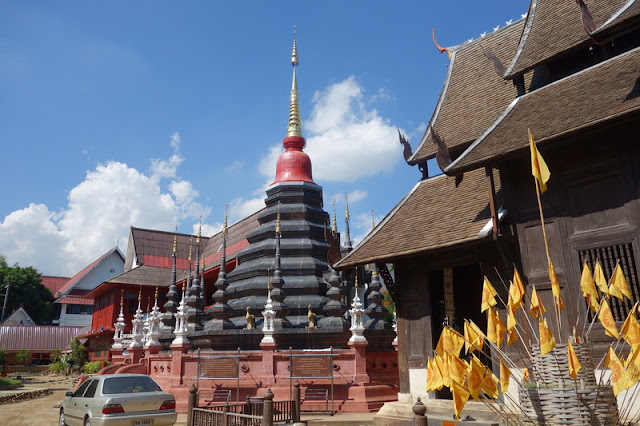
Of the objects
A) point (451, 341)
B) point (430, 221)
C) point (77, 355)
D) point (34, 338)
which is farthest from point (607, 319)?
point (34, 338)

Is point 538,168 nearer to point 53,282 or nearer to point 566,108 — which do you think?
point 566,108

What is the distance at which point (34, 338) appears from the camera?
1795 inches

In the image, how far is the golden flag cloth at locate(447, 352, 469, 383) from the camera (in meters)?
4.33

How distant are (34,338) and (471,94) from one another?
150 feet

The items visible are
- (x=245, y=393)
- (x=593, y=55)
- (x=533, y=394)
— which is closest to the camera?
(x=533, y=394)

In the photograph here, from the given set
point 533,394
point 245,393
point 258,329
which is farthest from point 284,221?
point 533,394

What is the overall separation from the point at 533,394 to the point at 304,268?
1604cm

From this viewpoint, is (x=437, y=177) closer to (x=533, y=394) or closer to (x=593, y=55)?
(x=593, y=55)

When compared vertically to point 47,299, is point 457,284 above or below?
below

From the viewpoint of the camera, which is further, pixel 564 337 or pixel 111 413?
pixel 111 413

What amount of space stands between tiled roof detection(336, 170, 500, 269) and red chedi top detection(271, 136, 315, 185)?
441 inches

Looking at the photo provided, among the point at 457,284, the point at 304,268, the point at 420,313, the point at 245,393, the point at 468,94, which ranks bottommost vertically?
the point at 245,393

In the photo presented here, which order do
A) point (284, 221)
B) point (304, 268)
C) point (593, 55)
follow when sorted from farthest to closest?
point (284, 221) → point (304, 268) → point (593, 55)

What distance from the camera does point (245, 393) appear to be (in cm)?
1547
